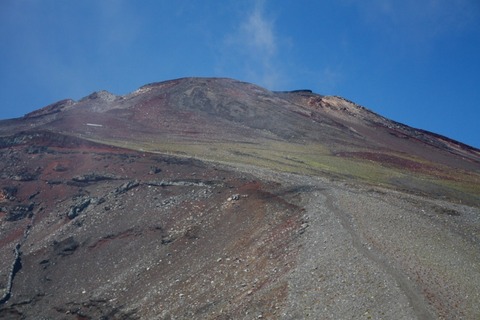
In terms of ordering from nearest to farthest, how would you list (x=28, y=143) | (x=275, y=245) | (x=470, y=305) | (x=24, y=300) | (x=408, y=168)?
(x=470, y=305) → (x=275, y=245) → (x=24, y=300) → (x=28, y=143) → (x=408, y=168)

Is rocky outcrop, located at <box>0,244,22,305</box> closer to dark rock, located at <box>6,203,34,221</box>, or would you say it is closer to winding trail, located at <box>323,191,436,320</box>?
dark rock, located at <box>6,203,34,221</box>

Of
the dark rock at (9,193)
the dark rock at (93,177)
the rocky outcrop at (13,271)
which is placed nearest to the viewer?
the rocky outcrop at (13,271)

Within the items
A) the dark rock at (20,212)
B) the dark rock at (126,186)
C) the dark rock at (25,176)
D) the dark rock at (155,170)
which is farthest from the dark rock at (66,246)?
the dark rock at (25,176)

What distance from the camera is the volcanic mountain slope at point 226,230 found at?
19812 millimetres

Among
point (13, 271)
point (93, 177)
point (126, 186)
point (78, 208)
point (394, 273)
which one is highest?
point (93, 177)

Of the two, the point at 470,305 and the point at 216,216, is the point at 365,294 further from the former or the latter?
the point at 216,216

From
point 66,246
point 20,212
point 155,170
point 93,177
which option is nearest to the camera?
point 66,246

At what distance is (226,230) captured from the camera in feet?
93.6

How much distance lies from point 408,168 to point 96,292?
40.8m

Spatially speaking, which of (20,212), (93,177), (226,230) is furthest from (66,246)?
(226,230)

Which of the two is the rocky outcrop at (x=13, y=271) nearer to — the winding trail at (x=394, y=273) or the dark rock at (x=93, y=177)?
the dark rock at (x=93, y=177)

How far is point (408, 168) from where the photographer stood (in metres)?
55.1

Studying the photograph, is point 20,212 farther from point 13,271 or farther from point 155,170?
point 155,170

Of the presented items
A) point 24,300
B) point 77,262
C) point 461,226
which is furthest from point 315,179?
point 24,300
